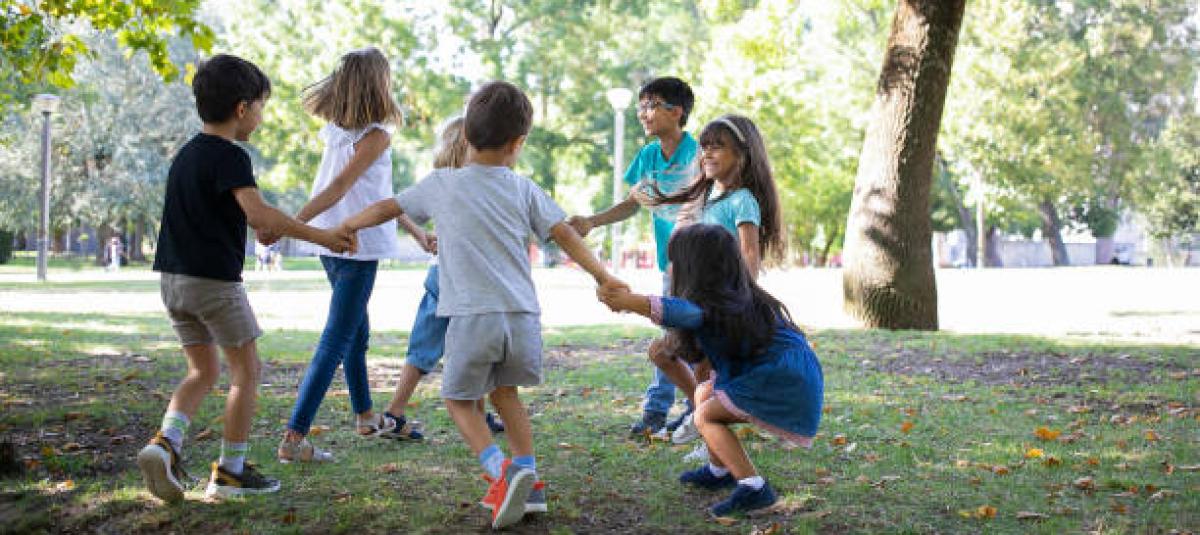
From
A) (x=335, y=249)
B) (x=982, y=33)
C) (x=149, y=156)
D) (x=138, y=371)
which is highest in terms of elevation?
(x=982, y=33)

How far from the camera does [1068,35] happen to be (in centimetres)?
Result: 4931

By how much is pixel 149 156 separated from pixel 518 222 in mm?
42458

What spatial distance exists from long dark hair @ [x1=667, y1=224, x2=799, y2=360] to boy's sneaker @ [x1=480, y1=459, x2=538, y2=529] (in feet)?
2.94

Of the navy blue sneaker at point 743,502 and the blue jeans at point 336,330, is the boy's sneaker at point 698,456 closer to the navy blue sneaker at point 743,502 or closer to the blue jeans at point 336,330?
the navy blue sneaker at point 743,502

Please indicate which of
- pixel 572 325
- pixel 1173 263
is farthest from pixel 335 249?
pixel 1173 263

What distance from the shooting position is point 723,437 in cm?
416

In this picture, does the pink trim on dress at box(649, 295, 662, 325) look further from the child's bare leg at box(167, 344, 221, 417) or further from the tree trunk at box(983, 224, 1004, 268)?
the tree trunk at box(983, 224, 1004, 268)

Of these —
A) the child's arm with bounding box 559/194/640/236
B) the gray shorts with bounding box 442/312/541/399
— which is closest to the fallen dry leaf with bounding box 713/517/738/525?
the gray shorts with bounding box 442/312/541/399

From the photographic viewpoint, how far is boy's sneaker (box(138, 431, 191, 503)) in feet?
13.1

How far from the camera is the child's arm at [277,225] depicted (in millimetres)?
4109

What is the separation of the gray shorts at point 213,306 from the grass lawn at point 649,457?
68 centimetres

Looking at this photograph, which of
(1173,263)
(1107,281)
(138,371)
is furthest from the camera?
(1173,263)

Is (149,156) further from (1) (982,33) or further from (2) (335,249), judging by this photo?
(2) (335,249)

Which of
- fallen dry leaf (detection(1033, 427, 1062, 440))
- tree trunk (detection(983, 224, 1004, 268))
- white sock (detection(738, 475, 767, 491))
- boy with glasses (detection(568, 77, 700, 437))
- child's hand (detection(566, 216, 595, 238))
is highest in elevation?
tree trunk (detection(983, 224, 1004, 268))
